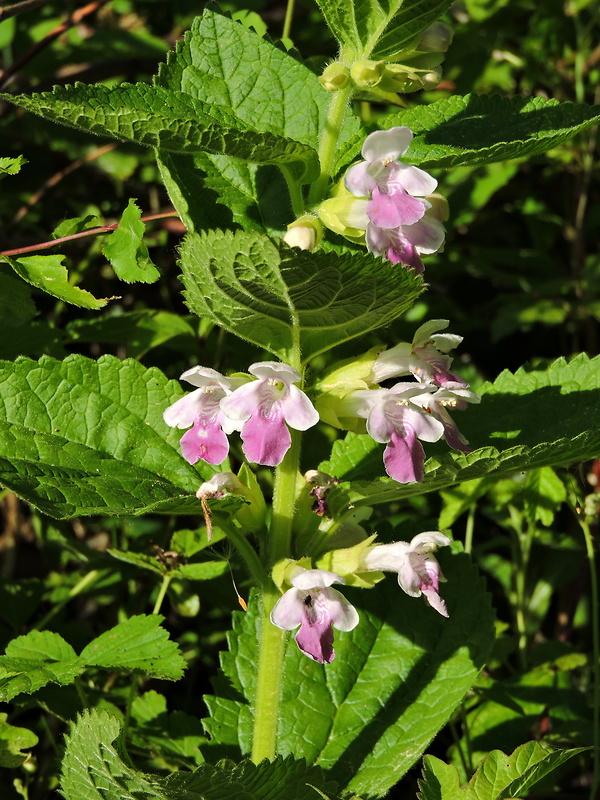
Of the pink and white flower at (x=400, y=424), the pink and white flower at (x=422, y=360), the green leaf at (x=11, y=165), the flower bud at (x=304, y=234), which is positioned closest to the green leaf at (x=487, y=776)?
the pink and white flower at (x=400, y=424)

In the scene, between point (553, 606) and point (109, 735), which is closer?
point (109, 735)

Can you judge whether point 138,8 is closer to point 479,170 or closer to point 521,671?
point 479,170

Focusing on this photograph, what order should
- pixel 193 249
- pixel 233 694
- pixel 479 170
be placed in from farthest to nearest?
pixel 479 170 → pixel 233 694 → pixel 193 249

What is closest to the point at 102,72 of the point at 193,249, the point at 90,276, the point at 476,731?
the point at 90,276

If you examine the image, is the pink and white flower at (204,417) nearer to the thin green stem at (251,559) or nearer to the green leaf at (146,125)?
the thin green stem at (251,559)

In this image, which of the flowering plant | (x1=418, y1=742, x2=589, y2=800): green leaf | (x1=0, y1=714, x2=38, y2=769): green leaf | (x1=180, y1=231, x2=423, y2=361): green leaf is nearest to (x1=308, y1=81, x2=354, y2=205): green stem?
the flowering plant

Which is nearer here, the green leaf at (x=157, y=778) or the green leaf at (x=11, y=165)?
the green leaf at (x=157, y=778)

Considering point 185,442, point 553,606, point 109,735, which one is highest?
point 185,442
